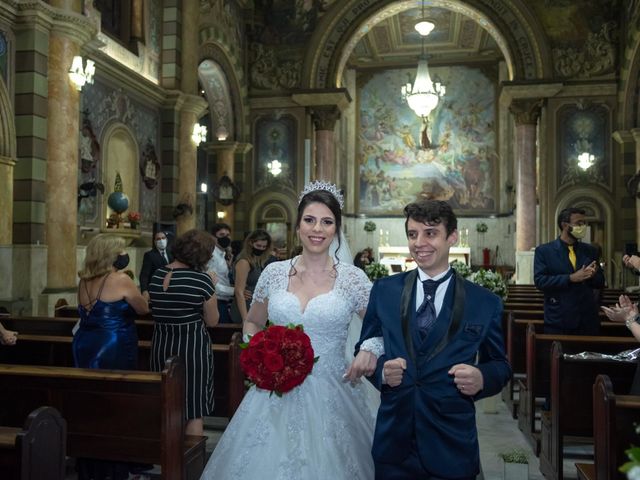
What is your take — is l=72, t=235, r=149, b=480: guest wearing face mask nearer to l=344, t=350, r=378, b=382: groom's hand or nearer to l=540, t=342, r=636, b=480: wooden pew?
l=344, t=350, r=378, b=382: groom's hand

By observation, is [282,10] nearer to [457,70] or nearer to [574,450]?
[457,70]

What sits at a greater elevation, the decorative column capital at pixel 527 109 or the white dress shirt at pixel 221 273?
the decorative column capital at pixel 527 109

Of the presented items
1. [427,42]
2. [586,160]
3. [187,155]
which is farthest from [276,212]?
[427,42]

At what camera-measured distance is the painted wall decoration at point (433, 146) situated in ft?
83.5

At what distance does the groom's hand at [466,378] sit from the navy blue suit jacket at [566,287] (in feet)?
11.2

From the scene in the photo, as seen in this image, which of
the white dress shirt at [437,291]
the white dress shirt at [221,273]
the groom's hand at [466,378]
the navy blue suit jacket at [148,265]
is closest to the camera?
the groom's hand at [466,378]

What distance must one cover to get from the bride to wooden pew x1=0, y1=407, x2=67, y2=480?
0.81 metres

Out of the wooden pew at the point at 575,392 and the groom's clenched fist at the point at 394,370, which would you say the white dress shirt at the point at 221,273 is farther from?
the groom's clenched fist at the point at 394,370

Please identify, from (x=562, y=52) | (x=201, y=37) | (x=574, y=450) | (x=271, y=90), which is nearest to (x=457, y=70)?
(x=562, y=52)

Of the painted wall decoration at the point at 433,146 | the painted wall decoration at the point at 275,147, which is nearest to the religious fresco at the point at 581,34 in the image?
the painted wall decoration at the point at 275,147

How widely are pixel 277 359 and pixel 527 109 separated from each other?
16.6m

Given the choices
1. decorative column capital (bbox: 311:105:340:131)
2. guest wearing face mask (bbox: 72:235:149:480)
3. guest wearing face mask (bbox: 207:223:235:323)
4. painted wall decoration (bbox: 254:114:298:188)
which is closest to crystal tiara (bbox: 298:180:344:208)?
guest wearing face mask (bbox: 72:235:149:480)

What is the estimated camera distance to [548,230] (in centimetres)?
1730

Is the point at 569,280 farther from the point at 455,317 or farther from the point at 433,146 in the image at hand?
the point at 433,146
